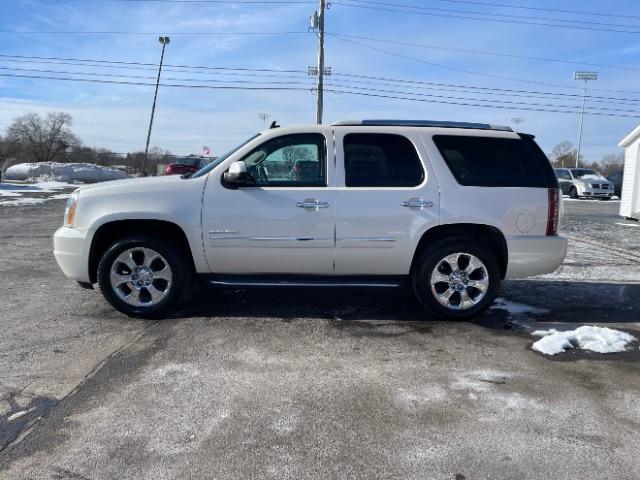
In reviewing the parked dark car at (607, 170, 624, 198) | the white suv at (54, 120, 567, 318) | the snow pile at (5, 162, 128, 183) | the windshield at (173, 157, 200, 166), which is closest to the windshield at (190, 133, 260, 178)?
the white suv at (54, 120, 567, 318)

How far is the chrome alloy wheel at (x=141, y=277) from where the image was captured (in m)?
4.98

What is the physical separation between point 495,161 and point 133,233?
3.64 m

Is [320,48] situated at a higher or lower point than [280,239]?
higher

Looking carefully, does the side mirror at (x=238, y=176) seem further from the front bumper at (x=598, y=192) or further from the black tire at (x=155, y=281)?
the front bumper at (x=598, y=192)

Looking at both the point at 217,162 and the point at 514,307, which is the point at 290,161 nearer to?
the point at 217,162

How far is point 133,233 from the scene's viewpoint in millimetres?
5023

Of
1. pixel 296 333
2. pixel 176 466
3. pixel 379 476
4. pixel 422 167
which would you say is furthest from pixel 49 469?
pixel 422 167

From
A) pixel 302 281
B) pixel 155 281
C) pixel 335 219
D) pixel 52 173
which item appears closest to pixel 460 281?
pixel 335 219

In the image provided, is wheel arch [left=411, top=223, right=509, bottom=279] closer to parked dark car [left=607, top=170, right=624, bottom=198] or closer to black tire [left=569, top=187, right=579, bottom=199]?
black tire [left=569, top=187, right=579, bottom=199]

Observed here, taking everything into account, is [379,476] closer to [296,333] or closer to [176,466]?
[176,466]

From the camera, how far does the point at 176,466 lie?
8.60 ft

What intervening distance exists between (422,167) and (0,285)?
5.22m

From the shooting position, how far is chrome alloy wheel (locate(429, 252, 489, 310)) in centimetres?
501

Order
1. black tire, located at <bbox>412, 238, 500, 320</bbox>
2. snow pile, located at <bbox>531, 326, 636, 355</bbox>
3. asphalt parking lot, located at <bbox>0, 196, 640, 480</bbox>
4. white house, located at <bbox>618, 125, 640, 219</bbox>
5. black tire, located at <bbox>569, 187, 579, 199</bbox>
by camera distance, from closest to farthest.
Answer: asphalt parking lot, located at <bbox>0, 196, 640, 480</bbox>
snow pile, located at <bbox>531, 326, 636, 355</bbox>
black tire, located at <bbox>412, 238, 500, 320</bbox>
white house, located at <bbox>618, 125, 640, 219</bbox>
black tire, located at <bbox>569, 187, 579, 199</bbox>
